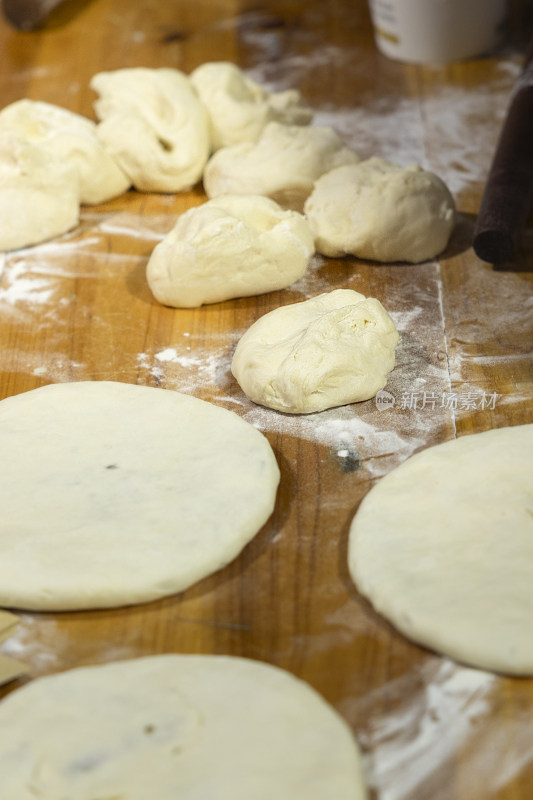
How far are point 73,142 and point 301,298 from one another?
829mm

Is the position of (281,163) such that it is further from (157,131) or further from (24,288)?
(24,288)

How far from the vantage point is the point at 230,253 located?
1.95 m

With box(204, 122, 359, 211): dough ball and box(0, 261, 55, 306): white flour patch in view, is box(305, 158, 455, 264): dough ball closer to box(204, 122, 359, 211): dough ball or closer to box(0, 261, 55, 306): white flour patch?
box(204, 122, 359, 211): dough ball

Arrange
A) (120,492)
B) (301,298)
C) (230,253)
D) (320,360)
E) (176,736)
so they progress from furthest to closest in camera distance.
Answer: (301,298) < (230,253) < (320,360) < (120,492) < (176,736)

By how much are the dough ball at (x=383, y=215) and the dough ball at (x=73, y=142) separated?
24.8 inches

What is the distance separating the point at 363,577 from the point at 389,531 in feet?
0.35

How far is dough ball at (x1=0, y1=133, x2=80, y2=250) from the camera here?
87.4 inches

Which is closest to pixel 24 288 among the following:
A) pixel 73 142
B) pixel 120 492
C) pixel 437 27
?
pixel 73 142

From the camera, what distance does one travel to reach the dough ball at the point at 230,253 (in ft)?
6.37

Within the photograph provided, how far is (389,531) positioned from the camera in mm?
1431

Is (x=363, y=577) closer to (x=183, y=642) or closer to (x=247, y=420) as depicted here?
(x=183, y=642)

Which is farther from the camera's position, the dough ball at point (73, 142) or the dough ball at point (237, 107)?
the dough ball at point (237, 107)

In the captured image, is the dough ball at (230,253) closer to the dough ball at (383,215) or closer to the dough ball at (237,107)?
the dough ball at (383,215)

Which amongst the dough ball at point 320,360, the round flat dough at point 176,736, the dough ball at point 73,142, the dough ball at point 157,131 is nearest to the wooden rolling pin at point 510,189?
the dough ball at point 320,360
